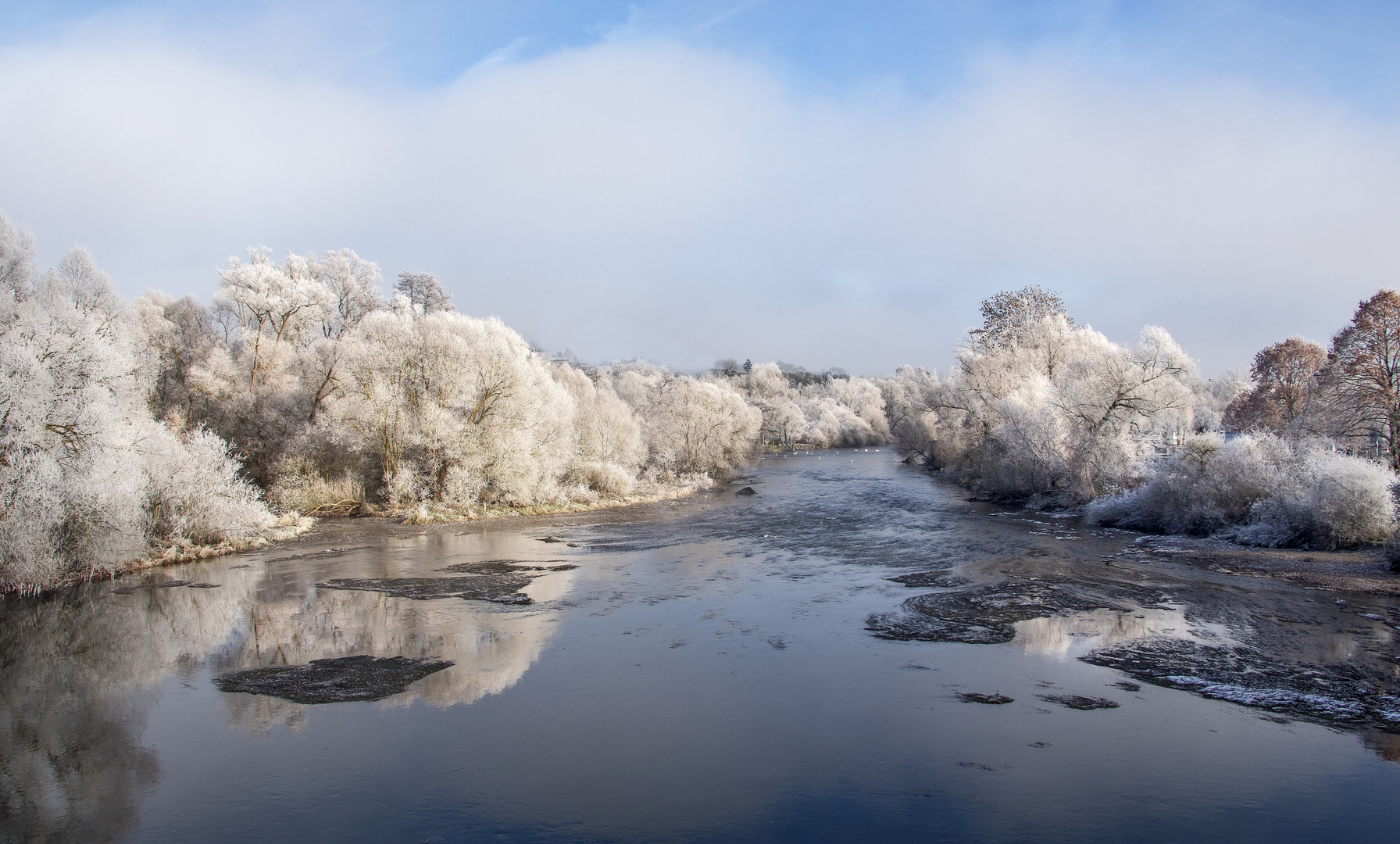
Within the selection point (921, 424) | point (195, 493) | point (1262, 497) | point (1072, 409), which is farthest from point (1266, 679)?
point (921, 424)

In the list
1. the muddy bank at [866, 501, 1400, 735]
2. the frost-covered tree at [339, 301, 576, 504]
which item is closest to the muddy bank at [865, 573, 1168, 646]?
the muddy bank at [866, 501, 1400, 735]

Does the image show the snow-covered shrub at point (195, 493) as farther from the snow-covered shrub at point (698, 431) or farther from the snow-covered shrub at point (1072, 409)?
the snow-covered shrub at point (1072, 409)

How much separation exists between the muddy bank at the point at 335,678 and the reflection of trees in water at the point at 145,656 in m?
0.27

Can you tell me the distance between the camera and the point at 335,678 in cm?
1103

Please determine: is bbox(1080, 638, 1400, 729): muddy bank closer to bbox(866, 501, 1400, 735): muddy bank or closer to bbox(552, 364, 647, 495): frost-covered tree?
bbox(866, 501, 1400, 735): muddy bank

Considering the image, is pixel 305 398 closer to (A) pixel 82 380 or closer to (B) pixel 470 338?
(B) pixel 470 338

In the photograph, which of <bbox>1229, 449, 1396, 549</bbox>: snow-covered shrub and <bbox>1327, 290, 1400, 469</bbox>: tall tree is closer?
<bbox>1229, 449, 1396, 549</bbox>: snow-covered shrub

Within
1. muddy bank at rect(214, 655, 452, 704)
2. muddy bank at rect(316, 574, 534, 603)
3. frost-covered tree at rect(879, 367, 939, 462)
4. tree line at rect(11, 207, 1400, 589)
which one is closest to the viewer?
muddy bank at rect(214, 655, 452, 704)

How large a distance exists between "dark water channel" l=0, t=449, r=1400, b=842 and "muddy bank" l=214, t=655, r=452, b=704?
211 mm

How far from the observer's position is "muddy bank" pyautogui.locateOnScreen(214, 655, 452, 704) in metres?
10.4

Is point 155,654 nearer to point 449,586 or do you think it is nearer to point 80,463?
point 449,586

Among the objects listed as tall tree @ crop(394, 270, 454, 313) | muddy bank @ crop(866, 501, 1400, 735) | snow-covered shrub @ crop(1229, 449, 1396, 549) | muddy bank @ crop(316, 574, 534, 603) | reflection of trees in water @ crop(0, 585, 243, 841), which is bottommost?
reflection of trees in water @ crop(0, 585, 243, 841)

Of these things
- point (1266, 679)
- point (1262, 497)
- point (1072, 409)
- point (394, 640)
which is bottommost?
point (394, 640)

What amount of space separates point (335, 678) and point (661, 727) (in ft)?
17.1
